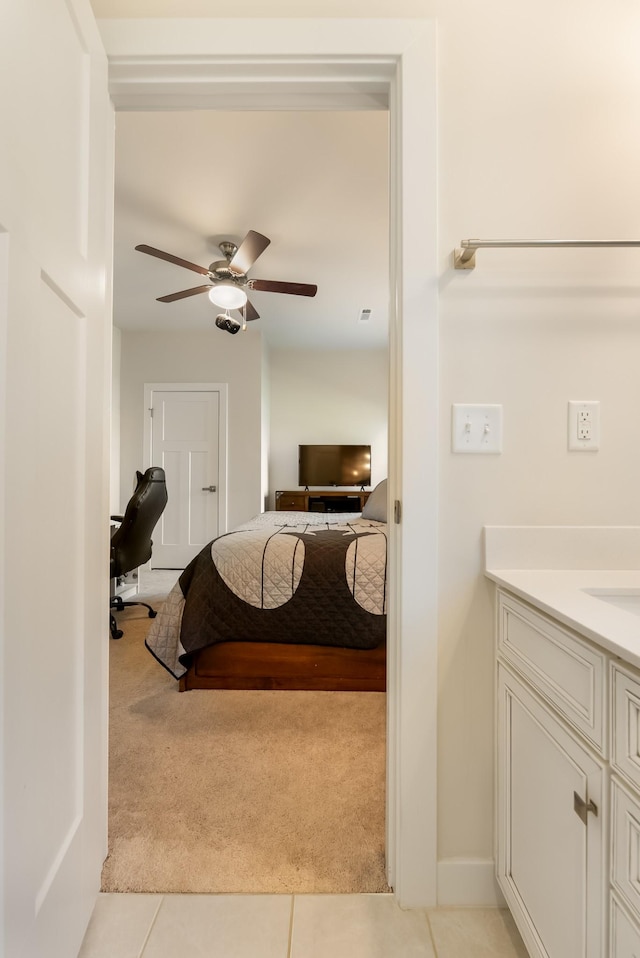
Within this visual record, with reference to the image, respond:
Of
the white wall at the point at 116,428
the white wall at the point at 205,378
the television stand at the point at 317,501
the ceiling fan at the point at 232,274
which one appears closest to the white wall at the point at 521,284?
the ceiling fan at the point at 232,274

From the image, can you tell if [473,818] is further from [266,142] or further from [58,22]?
[266,142]

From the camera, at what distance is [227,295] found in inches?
116

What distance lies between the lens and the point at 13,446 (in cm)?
73

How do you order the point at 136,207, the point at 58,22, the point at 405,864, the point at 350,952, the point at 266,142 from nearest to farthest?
the point at 58,22
the point at 350,952
the point at 405,864
the point at 266,142
the point at 136,207

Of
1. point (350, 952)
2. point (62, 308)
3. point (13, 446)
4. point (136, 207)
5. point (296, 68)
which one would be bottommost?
point (350, 952)

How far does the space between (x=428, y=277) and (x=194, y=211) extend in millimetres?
2273

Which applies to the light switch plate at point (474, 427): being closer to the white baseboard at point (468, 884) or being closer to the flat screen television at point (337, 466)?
the white baseboard at point (468, 884)

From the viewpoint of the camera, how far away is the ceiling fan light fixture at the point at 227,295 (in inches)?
115

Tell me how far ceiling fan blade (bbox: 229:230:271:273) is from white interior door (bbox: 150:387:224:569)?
228cm

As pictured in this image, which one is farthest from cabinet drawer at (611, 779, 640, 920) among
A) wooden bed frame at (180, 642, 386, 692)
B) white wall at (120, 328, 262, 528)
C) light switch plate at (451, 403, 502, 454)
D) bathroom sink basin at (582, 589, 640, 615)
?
white wall at (120, 328, 262, 528)

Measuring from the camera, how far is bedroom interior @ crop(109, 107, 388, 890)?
226 centimetres

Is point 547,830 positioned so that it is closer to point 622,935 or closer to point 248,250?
point 622,935

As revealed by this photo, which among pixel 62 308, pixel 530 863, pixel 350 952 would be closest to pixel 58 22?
pixel 62 308

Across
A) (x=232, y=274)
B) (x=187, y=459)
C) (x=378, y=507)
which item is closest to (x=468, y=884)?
(x=378, y=507)
